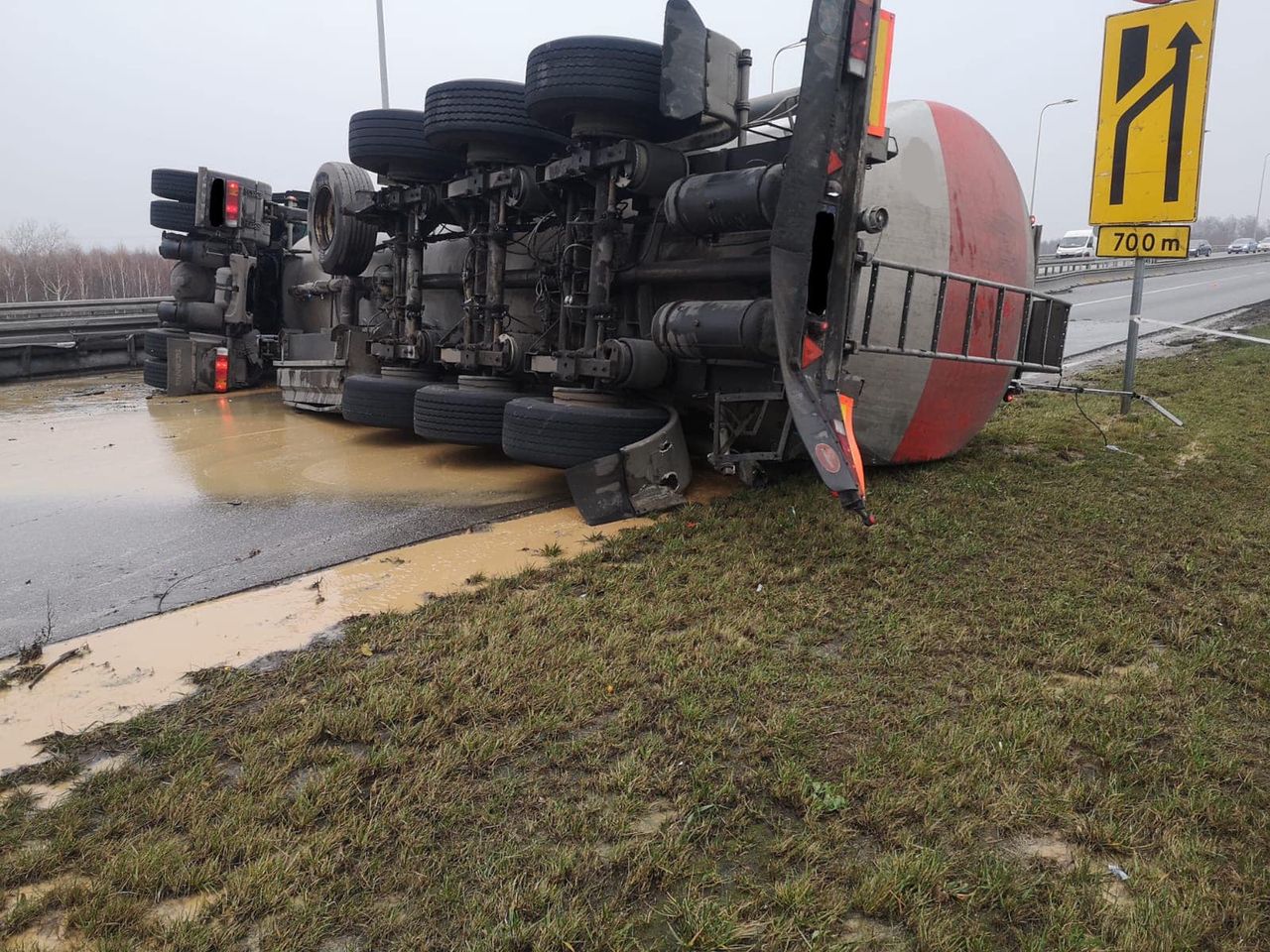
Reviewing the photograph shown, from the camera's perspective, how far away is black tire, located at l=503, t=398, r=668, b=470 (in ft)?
17.0

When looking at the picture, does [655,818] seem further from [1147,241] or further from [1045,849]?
[1147,241]

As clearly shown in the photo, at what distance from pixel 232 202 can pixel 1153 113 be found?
10967 millimetres

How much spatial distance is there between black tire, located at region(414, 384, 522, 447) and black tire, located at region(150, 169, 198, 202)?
310 inches

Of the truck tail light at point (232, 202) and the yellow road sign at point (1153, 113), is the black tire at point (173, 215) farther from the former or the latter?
the yellow road sign at point (1153, 113)

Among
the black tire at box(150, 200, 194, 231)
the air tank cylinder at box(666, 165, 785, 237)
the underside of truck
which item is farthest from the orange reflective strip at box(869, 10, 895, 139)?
the black tire at box(150, 200, 194, 231)

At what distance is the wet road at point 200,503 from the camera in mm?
3898

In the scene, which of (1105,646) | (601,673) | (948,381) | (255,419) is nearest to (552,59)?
(948,381)

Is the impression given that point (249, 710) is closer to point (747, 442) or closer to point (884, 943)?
point (884, 943)

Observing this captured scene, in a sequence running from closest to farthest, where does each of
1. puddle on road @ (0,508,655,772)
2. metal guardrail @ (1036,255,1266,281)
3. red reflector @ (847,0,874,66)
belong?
puddle on road @ (0,508,655,772)
red reflector @ (847,0,874,66)
metal guardrail @ (1036,255,1266,281)

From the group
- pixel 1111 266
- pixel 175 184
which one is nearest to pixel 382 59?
pixel 175 184

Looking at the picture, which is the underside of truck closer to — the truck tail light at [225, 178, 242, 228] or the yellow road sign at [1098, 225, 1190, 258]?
the yellow road sign at [1098, 225, 1190, 258]

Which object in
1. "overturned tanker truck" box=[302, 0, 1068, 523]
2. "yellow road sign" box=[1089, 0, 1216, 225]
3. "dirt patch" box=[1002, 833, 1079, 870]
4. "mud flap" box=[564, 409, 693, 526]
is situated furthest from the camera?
"yellow road sign" box=[1089, 0, 1216, 225]

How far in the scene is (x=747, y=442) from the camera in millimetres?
5617

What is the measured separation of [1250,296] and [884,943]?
21.7 meters
